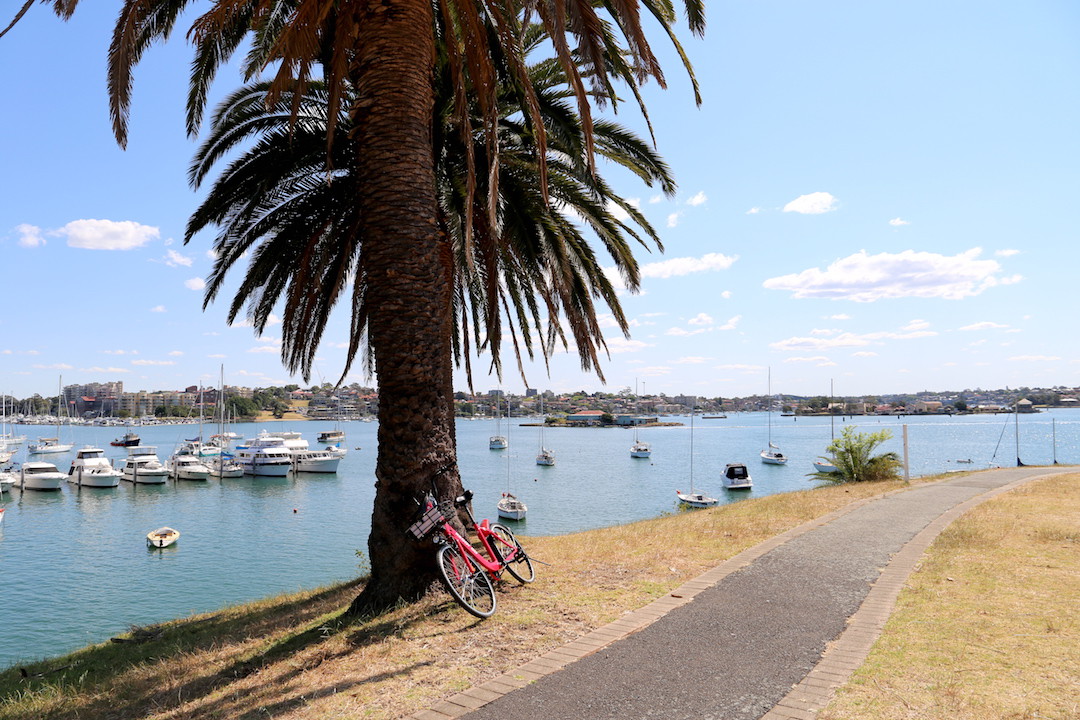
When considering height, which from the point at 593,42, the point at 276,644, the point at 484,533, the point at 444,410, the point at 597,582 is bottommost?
the point at 276,644

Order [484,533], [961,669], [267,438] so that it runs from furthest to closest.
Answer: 1. [267,438]
2. [484,533]
3. [961,669]

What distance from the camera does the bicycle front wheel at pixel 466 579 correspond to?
616 cm

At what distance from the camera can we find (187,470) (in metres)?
59.4

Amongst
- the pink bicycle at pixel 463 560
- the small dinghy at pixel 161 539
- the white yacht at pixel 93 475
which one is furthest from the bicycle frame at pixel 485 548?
the white yacht at pixel 93 475

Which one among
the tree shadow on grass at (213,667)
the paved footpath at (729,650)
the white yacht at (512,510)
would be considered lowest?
the white yacht at (512,510)

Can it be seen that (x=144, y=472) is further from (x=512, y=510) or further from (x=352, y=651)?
(x=352, y=651)

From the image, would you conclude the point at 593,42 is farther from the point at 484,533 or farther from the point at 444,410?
the point at 484,533

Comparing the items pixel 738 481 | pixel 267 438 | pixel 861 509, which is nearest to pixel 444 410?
pixel 861 509

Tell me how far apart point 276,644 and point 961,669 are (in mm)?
6287

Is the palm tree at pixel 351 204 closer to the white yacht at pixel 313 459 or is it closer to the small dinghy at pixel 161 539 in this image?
the small dinghy at pixel 161 539

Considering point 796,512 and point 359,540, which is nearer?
point 796,512

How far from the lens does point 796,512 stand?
1234 centimetres

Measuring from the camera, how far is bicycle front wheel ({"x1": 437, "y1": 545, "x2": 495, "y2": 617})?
616cm

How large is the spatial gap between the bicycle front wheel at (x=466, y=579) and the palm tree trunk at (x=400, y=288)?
1.60ft
